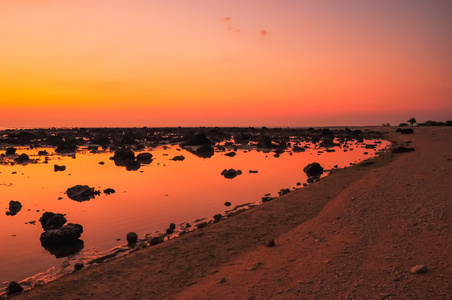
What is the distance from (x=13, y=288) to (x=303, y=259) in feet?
27.3

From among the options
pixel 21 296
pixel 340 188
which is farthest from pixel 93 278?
pixel 340 188

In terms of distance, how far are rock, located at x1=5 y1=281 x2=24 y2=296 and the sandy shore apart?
0.49 meters

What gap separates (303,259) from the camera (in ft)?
29.3

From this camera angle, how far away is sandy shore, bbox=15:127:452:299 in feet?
23.4

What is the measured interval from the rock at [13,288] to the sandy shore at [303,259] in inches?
19.1

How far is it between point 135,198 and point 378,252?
14605mm

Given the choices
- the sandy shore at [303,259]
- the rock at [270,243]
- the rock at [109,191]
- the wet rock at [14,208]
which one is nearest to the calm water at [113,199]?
the wet rock at [14,208]

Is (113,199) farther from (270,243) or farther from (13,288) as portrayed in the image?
(270,243)

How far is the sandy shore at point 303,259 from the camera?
23.4 feet

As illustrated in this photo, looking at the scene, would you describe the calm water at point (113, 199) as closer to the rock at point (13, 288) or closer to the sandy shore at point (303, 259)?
the rock at point (13, 288)

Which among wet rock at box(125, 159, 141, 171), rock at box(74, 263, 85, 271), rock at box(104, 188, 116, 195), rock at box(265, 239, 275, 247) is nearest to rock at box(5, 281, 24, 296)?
rock at box(74, 263, 85, 271)

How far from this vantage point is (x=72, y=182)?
2464 centimetres

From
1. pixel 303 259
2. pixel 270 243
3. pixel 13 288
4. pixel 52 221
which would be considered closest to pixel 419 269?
pixel 303 259

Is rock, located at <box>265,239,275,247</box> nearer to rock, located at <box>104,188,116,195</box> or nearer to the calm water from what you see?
the calm water
